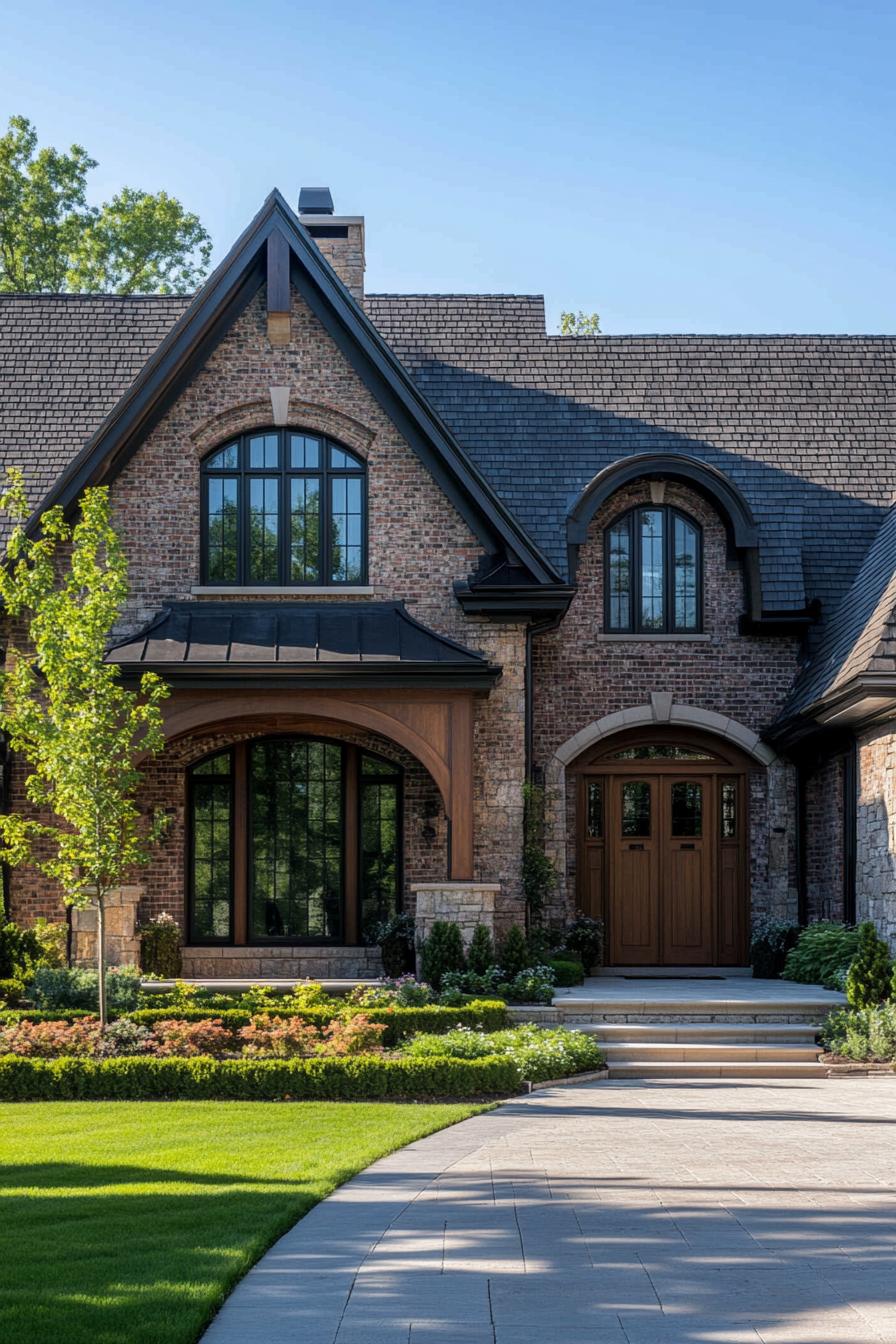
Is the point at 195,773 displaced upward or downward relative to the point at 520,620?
downward

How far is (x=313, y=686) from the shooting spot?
673 inches

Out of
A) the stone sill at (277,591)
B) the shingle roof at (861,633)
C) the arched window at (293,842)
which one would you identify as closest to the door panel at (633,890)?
the shingle roof at (861,633)

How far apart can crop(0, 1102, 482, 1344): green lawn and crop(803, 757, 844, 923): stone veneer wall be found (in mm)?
8580

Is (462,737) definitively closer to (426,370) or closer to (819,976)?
(819,976)

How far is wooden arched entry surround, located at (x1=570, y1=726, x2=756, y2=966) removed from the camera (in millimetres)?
20266

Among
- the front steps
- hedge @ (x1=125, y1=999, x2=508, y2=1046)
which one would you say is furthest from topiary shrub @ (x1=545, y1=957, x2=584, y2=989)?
hedge @ (x1=125, y1=999, x2=508, y2=1046)

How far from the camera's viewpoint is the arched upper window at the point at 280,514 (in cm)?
1859

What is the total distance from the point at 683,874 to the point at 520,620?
4.33 meters

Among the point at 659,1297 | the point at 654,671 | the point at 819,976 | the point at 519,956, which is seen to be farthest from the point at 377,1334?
the point at 654,671

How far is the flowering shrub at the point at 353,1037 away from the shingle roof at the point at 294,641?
4611mm

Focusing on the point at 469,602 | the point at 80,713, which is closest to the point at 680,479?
the point at 469,602

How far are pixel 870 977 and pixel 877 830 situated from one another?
232 cm

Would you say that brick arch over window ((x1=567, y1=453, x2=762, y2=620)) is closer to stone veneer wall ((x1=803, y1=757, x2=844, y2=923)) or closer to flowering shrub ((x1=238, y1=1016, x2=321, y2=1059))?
stone veneer wall ((x1=803, y1=757, x2=844, y2=923))

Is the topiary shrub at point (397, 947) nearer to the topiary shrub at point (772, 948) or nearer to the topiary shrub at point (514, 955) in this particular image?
the topiary shrub at point (514, 955)
